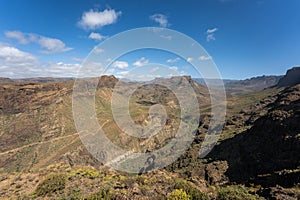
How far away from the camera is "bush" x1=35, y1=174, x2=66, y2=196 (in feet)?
69.2

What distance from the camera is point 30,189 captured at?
24.0 meters

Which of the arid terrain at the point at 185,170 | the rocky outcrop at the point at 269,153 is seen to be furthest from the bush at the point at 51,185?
the rocky outcrop at the point at 269,153

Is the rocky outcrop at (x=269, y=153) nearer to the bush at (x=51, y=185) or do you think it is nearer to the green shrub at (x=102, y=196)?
the green shrub at (x=102, y=196)

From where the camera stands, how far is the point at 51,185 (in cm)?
2161

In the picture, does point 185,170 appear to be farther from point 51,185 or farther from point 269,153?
point 51,185

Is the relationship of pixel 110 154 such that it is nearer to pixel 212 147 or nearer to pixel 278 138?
pixel 212 147

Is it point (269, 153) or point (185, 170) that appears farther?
point (185, 170)

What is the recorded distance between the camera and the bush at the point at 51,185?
69.2 feet

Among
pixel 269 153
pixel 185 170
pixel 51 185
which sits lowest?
pixel 185 170

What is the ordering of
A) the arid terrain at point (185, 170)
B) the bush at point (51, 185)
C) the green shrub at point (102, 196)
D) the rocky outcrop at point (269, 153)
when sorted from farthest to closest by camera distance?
1. the rocky outcrop at point (269, 153)
2. the bush at point (51, 185)
3. the arid terrain at point (185, 170)
4. the green shrub at point (102, 196)

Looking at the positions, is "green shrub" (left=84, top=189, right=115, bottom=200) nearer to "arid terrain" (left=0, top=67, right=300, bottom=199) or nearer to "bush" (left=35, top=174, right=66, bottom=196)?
"arid terrain" (left=0, top=67, right=300, bottom=199)

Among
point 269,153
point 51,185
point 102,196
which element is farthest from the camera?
point 269,153

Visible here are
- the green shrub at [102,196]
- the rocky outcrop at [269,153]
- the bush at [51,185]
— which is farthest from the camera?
the rocky outcrop at [269,153]

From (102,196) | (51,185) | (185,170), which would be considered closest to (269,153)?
(185,170)
